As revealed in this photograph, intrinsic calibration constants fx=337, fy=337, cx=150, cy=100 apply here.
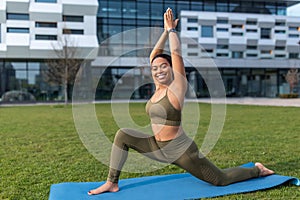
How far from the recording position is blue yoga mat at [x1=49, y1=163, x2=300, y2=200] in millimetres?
4484

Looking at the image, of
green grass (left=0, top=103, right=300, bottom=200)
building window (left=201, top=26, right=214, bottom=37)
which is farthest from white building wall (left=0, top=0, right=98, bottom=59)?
green grass (left=0, top=103, right=300, bottom=200)

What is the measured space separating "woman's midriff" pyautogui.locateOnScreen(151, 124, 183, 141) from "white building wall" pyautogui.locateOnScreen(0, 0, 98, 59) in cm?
2958

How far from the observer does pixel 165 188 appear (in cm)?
485

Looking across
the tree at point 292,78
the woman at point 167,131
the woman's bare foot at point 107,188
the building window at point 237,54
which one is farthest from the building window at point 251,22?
the woman's bare foot at point 107,188

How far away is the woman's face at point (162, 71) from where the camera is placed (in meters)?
4.42

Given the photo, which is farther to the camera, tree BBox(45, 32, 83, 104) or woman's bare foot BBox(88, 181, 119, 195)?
tree BBox(45, 32, 83, 104)

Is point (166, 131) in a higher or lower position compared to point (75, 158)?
higher

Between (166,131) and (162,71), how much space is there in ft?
2.66

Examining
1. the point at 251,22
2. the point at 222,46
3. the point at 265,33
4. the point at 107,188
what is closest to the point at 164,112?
the point at 107,188

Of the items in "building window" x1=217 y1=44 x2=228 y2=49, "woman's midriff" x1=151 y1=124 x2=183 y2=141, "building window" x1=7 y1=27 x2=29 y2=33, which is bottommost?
"woman's midriff" x1=151 y1=124 x2=183 y2=141

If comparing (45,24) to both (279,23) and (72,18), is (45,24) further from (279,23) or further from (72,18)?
(279,23)

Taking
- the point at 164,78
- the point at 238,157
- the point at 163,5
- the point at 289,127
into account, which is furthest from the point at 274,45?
the point at 164,78

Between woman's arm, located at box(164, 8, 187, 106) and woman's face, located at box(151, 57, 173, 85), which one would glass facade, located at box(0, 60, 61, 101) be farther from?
woman's arm, located at box(164, 8, 187, 106)

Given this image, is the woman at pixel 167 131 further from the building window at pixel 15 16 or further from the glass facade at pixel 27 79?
the glass facade at pixel 27 79
